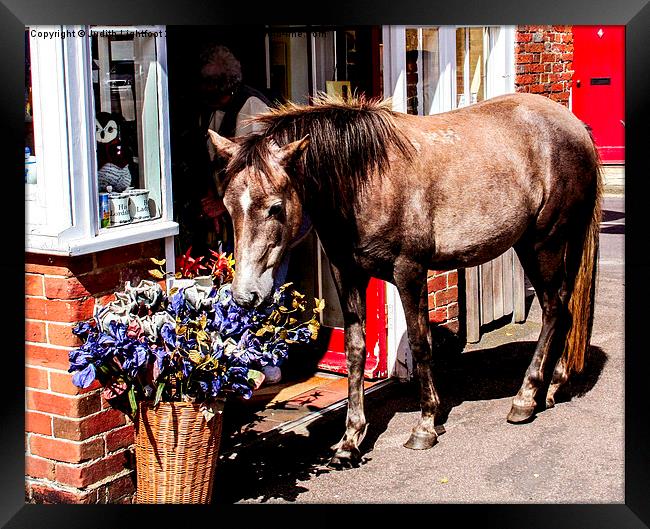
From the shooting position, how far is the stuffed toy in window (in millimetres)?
4211

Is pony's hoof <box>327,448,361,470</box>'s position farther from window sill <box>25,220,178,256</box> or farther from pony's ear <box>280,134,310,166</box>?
pony's ear <box>280,134,310,166</box>

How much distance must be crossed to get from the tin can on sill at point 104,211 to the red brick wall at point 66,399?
129 mm

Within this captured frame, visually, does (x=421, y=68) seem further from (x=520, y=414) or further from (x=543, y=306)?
(x=520, y=414)

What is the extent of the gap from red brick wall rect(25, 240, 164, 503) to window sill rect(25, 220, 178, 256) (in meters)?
0.06

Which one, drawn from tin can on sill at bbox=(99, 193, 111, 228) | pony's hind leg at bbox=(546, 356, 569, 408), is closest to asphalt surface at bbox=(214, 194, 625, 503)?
pony's hind leg at bbox=(546, 356, 569, 408)

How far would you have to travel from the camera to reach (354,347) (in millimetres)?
4902

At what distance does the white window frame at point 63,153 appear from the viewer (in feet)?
12.7

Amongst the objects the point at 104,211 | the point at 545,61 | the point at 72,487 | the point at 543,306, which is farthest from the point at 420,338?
the point at 545,61

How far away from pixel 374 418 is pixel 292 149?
6.52 ft
